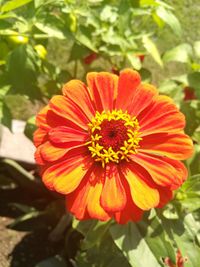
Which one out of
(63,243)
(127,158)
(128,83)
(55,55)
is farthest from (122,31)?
(55,55)

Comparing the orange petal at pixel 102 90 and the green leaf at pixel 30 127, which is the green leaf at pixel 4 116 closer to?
the green leaf at pixel 30 127

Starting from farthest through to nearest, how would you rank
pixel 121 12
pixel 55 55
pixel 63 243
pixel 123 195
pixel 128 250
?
pixel 55 55
pixel 63 243
pixel 121 12
pixel 128 250
pixel 123 195

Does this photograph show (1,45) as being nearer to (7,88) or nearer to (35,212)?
(7,88)

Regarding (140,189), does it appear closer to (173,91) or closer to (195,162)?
(195,162)

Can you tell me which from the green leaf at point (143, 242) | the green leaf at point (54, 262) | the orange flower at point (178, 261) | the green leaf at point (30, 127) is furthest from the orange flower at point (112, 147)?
the green leaf at point (54, 262)

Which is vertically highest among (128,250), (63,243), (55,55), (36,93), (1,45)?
(1,45)

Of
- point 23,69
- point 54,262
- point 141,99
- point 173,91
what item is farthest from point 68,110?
point 54,262

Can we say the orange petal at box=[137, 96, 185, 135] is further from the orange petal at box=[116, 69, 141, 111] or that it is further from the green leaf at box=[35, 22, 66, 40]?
the green leaf at box=[35, 22, 66, 40]
